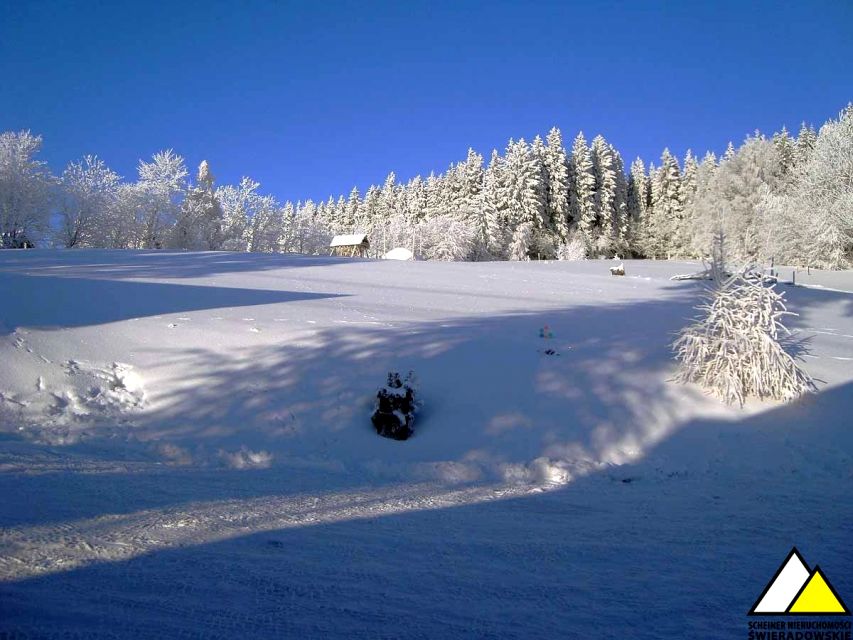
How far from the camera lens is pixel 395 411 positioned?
5.84m

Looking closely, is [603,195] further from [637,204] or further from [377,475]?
[377,475]

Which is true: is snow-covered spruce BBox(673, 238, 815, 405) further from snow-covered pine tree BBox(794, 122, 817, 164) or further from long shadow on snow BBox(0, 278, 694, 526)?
snow-covered pine tree BBox(794, 122, 817, 164)

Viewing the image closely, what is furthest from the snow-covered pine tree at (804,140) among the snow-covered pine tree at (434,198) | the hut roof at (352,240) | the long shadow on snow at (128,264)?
the long shadow on snow at (128,264)

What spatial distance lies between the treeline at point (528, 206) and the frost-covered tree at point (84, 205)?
3.3 inches

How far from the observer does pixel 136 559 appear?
267 centimetres

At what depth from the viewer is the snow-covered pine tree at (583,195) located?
5010 centimetres

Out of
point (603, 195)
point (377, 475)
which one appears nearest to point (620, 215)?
point (603, 195)

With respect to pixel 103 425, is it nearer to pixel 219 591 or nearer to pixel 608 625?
pixel 219 591

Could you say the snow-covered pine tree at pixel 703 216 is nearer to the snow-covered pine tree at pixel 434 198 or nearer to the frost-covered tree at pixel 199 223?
the snow-covered pine tree at pixel 434 198

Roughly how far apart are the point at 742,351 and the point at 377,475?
5.39 meters

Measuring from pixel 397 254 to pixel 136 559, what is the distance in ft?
115

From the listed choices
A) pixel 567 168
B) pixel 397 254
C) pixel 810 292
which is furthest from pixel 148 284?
pixel 567 168

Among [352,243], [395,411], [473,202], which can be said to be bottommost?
[395,411]

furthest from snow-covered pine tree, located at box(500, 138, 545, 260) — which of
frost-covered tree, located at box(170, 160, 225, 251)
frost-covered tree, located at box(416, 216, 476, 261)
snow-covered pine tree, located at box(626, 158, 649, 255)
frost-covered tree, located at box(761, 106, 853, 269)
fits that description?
frost-covered tree, located at box(170, 160, 225, 251)
